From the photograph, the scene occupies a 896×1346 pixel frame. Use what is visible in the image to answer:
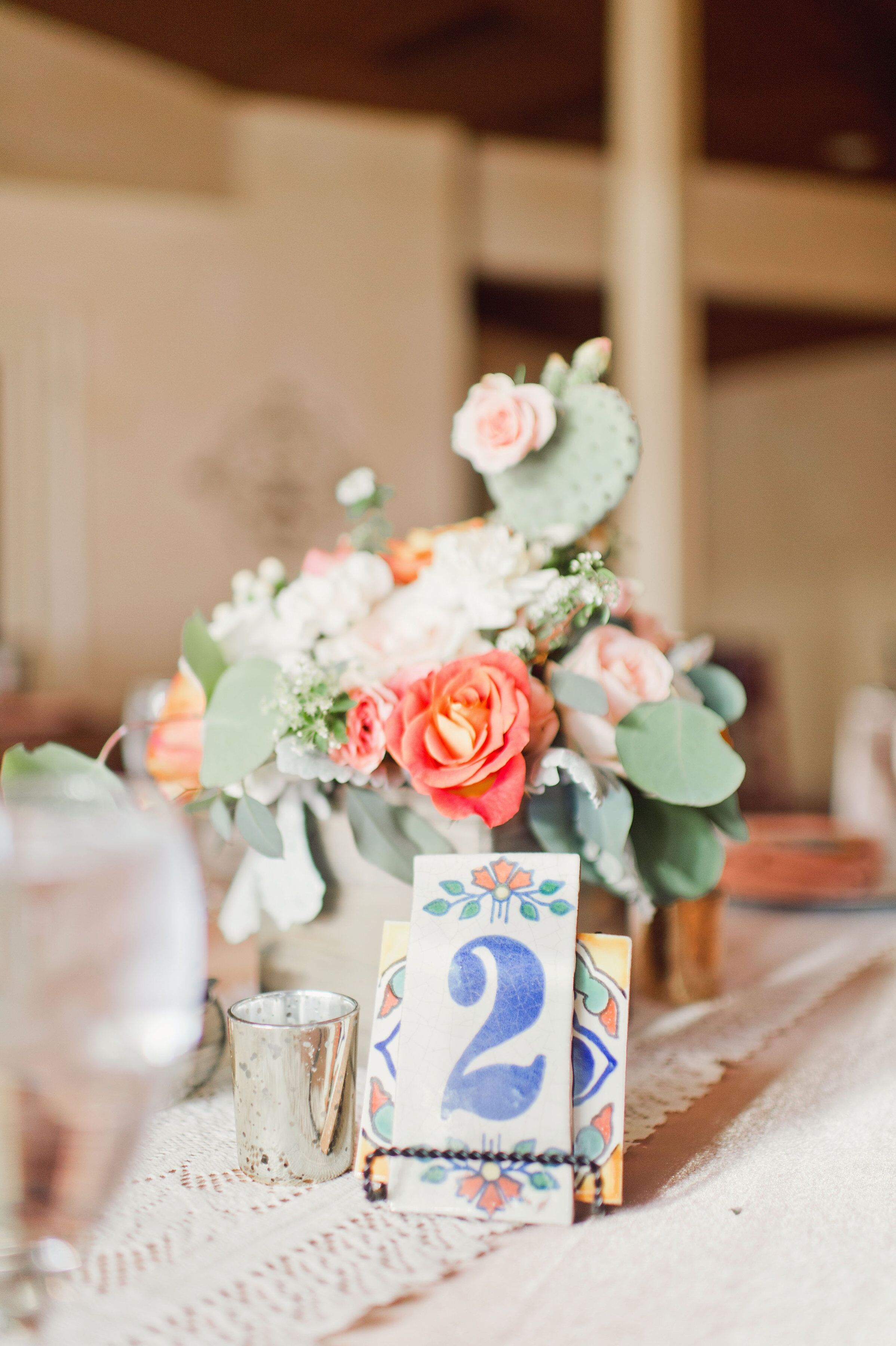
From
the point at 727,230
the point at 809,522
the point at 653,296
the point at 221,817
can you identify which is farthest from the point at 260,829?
the point at 809,522

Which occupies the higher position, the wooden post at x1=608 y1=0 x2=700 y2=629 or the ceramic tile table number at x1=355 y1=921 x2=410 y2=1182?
the wooden post at x1=608 y1=0 x2=700 y2=629

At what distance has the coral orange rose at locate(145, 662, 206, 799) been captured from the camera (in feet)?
2.12

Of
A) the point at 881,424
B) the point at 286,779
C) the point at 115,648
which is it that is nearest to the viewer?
the point at 286,779

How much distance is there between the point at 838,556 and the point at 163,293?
4.73 m

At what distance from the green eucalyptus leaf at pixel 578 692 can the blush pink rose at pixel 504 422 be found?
6.3 inches

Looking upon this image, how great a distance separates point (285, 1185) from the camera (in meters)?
0.48

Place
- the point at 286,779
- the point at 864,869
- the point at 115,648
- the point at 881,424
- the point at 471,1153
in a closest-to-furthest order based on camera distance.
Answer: the point at 471,1153 → the point at 286,779 → the point at 864,869 → the point at 115,648 → the point at 881,424

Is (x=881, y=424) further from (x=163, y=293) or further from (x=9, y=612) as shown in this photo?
(x=9, y=612)

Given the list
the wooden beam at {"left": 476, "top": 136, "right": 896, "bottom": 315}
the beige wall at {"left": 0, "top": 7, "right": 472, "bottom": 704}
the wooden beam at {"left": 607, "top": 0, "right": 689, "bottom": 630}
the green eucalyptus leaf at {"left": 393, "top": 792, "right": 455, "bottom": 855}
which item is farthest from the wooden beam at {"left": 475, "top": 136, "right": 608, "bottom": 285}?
the green eucalyptus leaf at {"left": 393, "top": 792, "right": 455, "bottom": 855}

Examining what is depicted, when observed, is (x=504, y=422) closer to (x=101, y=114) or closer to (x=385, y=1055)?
(x=385, y=1055)

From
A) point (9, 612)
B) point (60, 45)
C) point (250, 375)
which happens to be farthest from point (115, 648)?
point (60, 45)

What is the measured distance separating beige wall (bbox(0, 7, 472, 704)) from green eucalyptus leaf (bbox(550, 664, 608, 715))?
430 centimetres

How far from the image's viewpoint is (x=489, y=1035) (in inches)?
18.7

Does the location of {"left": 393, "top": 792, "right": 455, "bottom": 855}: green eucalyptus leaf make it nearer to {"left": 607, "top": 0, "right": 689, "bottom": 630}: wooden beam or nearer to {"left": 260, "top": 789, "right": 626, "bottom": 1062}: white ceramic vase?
{"left": 260, "top": 789, "right": 626, "bottom": 1062}: white ceramic vase
